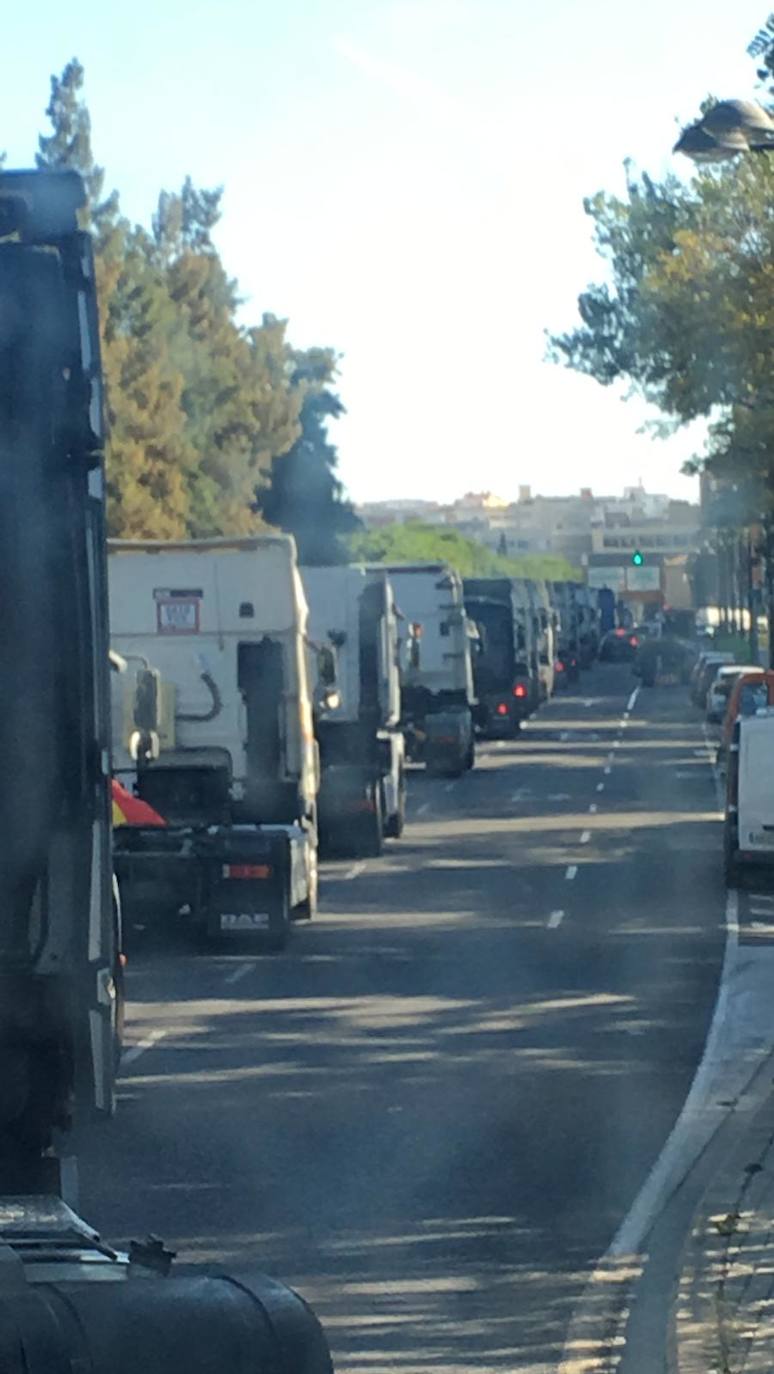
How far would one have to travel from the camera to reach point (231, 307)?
4085 inches

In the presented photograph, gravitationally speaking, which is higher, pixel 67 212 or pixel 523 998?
pixel 67 212

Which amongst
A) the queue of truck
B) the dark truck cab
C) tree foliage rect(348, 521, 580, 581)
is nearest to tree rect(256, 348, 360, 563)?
tree foliage rect(348, 521, 580, 581)

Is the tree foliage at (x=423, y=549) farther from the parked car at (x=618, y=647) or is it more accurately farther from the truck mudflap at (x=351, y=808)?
the truck mudflap at (x=351, y=808)

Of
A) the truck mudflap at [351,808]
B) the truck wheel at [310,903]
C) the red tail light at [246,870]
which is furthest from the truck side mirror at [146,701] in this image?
the truck mudflap at [351,808]

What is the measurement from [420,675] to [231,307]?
59696 mm

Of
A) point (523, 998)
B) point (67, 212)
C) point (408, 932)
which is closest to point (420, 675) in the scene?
point (408, 932)

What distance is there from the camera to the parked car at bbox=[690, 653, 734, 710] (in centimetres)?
6962

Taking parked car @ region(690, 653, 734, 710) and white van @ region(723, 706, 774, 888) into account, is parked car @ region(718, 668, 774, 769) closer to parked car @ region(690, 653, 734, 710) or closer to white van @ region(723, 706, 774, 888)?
white van @ region(723, 706, 774, 888)

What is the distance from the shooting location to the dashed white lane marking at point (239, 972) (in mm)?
21656

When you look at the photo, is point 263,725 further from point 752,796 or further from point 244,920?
point 752,796

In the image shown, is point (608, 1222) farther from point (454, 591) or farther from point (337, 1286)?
point (454, 591)

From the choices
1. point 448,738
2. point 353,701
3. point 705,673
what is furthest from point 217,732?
point 705,673

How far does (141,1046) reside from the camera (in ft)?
57.9

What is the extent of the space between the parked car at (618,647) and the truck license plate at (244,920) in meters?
109
